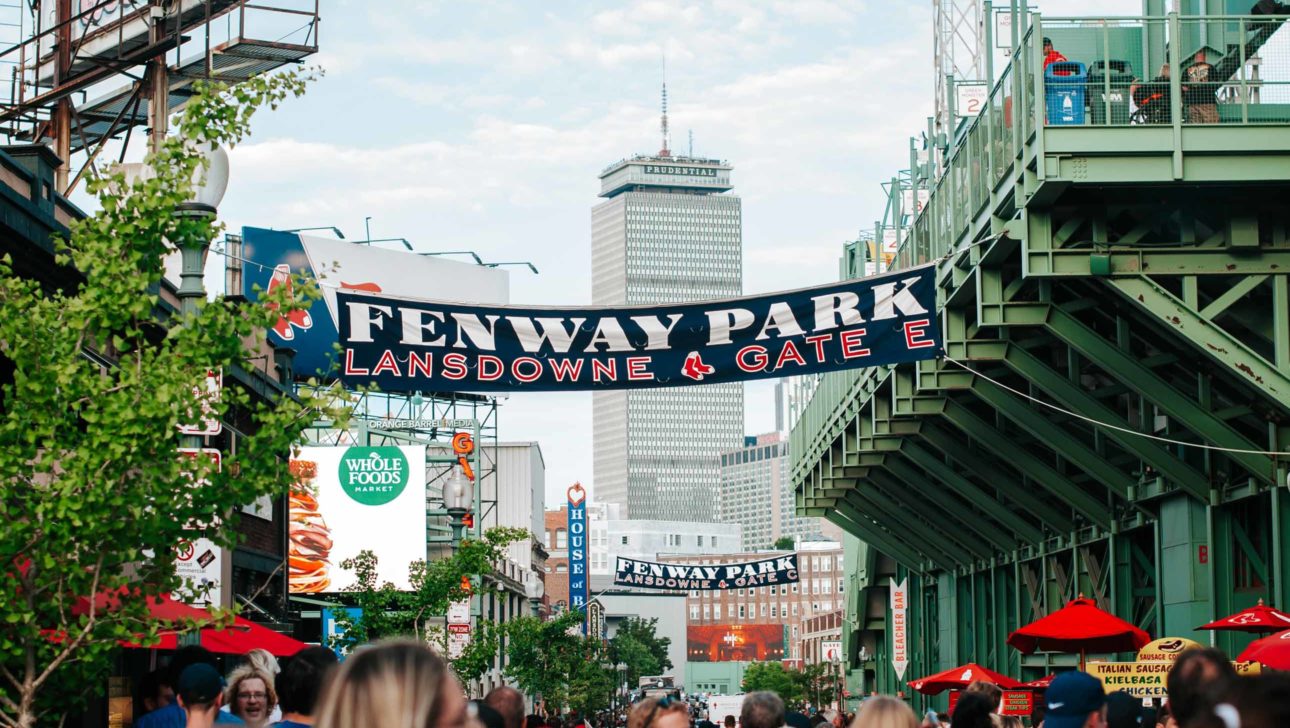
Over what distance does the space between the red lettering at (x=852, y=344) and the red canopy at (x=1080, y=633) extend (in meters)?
3.65

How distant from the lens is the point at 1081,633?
61.5 ft

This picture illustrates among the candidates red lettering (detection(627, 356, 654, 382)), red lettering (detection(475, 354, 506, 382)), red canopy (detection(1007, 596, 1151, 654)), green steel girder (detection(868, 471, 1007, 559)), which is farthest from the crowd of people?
green steel girder (detection(868, 471, 1007, 559))

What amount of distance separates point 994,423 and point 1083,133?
39.2ft

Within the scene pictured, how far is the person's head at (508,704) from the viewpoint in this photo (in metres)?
8.49

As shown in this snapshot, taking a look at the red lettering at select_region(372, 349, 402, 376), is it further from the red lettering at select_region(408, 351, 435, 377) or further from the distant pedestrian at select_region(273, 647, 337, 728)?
the distant pedestrian at select_region(273, 647, 337, 728)

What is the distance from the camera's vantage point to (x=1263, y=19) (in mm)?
18109

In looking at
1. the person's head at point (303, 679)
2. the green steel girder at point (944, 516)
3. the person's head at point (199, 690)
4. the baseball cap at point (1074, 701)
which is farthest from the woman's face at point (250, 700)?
the green steel girder at point (944, 516)

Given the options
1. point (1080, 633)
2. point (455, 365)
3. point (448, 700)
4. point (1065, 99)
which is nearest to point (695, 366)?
point (455, 365)

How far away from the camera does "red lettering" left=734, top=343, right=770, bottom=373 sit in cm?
2025

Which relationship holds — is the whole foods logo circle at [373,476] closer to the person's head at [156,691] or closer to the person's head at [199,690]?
the person's head at [156,691]

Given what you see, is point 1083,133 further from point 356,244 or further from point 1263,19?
point 356,244

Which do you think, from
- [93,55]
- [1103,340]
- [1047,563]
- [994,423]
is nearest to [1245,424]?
[1103,340]

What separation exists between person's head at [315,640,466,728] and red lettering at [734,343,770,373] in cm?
1660

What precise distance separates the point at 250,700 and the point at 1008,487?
24.4 m
